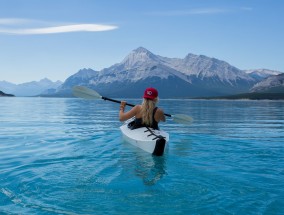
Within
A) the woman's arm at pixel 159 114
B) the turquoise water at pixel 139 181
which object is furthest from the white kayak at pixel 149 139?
the woman's arm at pixel 159 114

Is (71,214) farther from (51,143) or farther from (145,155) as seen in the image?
(51,143)

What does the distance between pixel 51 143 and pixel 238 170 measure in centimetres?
1014

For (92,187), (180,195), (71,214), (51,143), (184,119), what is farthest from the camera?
(184,119)

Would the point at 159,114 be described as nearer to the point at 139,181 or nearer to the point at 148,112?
the point at 148,112

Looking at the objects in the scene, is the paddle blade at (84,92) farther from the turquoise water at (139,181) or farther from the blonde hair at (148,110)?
the blonde hair at (148,110)

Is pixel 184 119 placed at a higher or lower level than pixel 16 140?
higher

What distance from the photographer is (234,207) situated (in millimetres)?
6883

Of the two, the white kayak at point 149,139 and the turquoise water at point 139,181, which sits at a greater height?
the white kayak at point 149,139

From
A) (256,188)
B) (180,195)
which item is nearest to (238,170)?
(256,188)

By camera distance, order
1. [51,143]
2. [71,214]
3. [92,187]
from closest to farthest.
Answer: [71,214]
[92,187]
[51,143]

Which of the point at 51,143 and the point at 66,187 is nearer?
the point at 66,187

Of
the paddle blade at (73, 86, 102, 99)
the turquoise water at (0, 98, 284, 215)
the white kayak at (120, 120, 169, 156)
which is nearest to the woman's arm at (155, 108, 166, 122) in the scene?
the white kayak at (120, 120, 169, 156)

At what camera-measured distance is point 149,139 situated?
12.7m

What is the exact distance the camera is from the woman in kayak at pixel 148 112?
1238 centimetres
